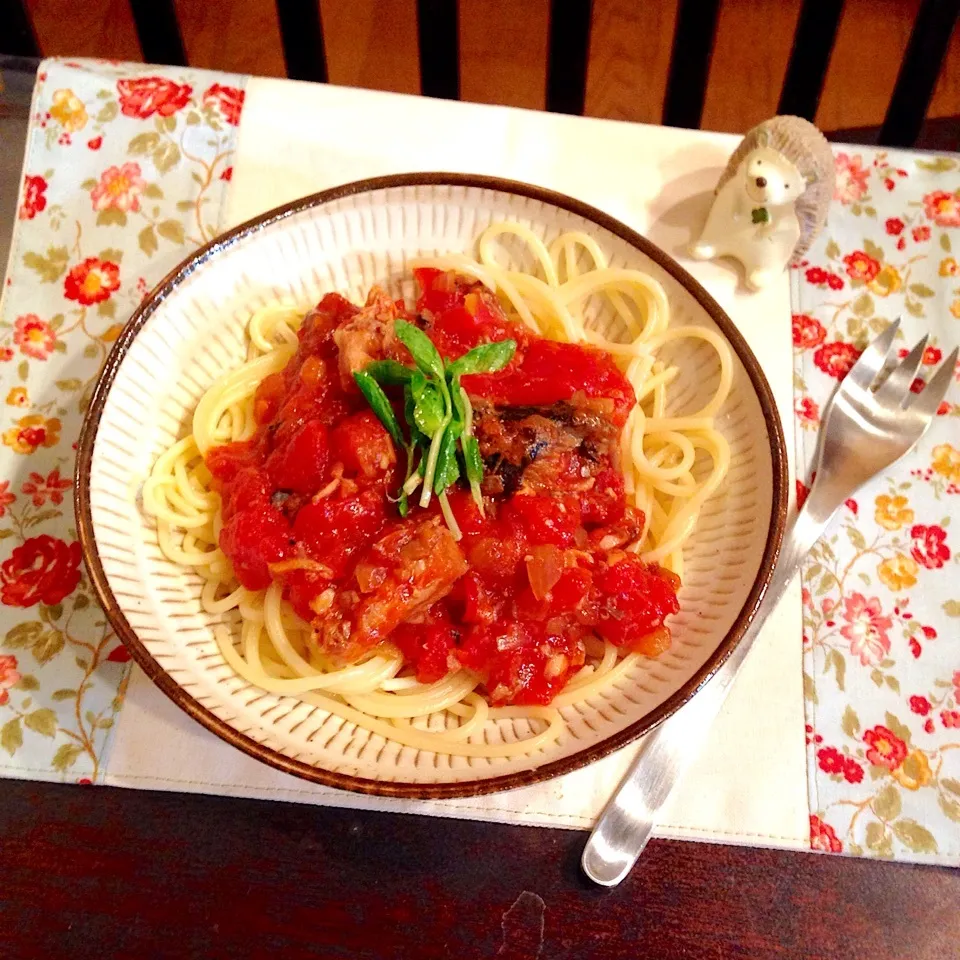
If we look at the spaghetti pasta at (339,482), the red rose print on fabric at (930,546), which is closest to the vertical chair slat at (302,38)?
the spaghetti pasta at (339,482)

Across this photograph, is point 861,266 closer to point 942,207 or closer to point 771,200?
point 942,207

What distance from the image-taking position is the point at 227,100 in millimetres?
3920

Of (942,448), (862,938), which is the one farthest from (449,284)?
(862,938)

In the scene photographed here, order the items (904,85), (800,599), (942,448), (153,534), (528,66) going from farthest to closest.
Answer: (528,66) < (904,85) < (942,448) < (800,599) < (153,534)

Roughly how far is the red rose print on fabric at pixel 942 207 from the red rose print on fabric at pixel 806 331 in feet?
2.92

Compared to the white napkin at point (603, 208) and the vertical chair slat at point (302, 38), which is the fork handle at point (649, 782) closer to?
the white napkin at point (603, 208)

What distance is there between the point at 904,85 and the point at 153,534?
13.6 feet

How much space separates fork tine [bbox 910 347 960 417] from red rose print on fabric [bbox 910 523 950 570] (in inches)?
18.7

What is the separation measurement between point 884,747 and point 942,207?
2542 mm

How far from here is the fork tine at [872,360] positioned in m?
3.56

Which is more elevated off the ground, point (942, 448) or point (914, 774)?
point (942, 448)

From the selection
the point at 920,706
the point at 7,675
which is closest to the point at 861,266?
the point at 920,706

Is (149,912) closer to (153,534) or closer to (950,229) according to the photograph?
(153,534)

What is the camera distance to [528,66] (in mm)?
6777
